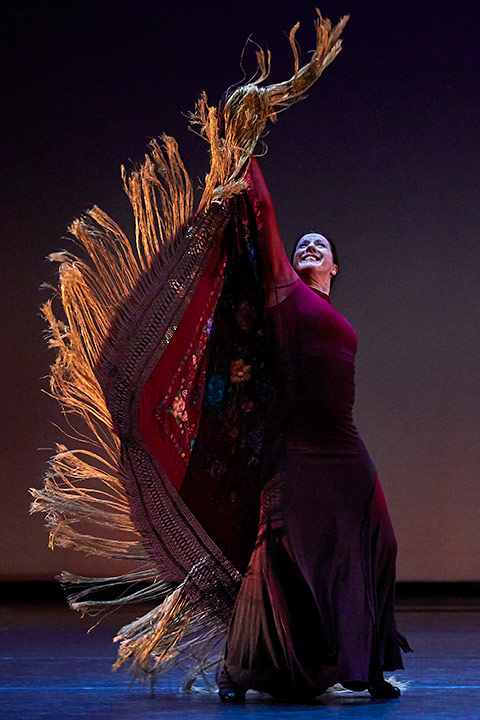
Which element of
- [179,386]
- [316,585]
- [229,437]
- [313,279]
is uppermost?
[313,279]

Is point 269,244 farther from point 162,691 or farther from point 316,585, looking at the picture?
point 162,691

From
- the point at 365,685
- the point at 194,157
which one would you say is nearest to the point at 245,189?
the point at 365,685

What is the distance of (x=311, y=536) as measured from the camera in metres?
1.95

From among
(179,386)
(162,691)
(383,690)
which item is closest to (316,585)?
(383,690)

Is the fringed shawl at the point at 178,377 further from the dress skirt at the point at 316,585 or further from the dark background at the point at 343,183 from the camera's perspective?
the dark background at the point at 343,183

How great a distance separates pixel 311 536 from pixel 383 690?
14.5 inches

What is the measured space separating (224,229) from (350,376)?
47cm

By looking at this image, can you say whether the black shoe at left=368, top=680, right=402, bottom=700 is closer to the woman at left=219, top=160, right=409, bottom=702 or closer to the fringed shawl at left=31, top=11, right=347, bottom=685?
the woman at left=219, top=160, right=409, bottom=702

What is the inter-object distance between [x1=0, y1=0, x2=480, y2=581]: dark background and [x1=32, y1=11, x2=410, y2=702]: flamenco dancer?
2.37 meters

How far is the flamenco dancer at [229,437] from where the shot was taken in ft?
6.25

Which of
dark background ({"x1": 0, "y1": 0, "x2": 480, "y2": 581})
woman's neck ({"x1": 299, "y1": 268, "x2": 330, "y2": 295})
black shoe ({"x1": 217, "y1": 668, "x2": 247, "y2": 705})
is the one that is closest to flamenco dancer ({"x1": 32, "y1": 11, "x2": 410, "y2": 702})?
black shoe ({"x1": 217, "y1": 668, "x2": 247, "y2": 705})

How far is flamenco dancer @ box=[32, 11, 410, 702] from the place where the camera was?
1.90 metres

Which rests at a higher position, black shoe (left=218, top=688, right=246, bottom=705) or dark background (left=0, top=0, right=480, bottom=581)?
dark background (left=0, top=0, right=480, bottom=581)

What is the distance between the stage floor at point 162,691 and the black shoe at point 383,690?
0.07ft
